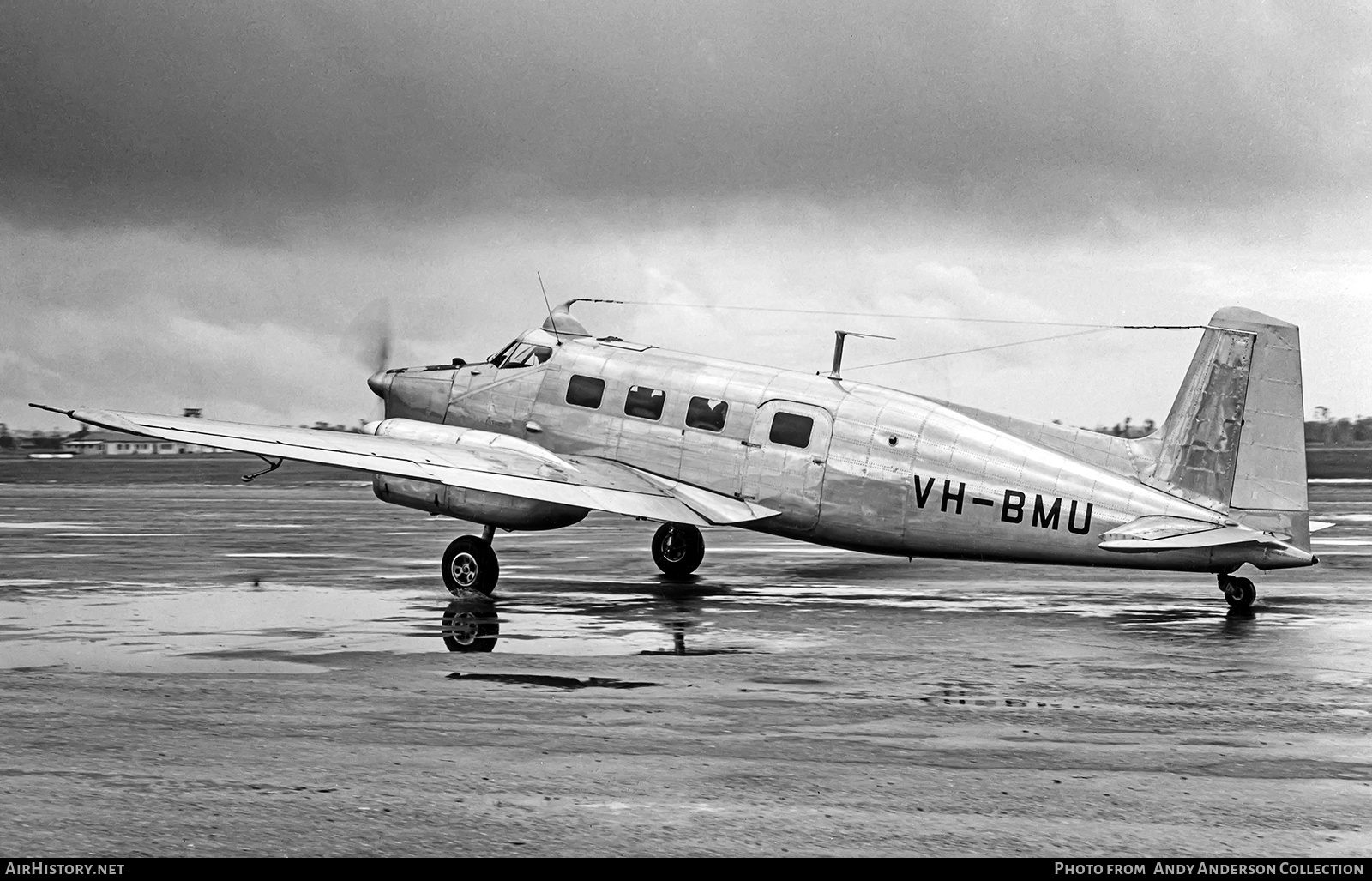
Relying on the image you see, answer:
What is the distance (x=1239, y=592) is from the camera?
64.3 ft

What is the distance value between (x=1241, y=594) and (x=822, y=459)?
6187mm

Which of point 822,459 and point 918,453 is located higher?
point 918,453

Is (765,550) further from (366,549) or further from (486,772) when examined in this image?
(486,772)

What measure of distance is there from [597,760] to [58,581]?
1555 centimetres

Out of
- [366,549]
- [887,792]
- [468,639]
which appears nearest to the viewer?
[887,792]

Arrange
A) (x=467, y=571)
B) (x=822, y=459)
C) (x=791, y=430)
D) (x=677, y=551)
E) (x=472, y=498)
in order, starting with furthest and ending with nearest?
(x=677, y=551) < (x=791, y=430) < (x=822, y=459) < (x=472, y=498) < (x=467, y=571)

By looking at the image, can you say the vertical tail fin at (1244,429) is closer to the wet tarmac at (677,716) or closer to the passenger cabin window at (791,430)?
the wet tarmac at (677,716)

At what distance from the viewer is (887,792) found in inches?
369

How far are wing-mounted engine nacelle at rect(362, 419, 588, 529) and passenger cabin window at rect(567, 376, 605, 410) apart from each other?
58.3 inches

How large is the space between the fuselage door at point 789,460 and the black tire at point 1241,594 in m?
5.94

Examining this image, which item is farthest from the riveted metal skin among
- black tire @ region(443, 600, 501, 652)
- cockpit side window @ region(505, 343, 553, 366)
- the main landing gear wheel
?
black tire @ region(443, 600, 501, 652)

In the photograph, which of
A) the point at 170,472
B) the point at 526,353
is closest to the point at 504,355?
the point at 526,353

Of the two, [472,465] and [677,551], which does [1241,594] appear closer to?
[677,551]

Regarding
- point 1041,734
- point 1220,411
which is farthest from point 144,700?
point 1220,411
